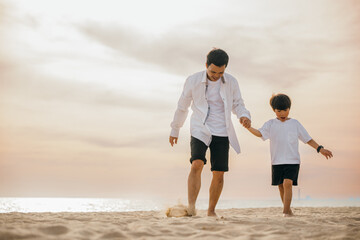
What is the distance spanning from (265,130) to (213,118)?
4.63ft

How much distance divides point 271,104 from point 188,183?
7.46ft

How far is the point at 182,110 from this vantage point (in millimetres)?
5773

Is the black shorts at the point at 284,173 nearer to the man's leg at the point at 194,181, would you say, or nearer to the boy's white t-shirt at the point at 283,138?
the boy's white t-shirt at the point at 283,138

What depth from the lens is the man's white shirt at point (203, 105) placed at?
543 cm

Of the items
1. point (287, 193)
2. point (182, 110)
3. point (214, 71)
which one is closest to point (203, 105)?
point (182, 110)

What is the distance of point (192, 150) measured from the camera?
5.40 metres

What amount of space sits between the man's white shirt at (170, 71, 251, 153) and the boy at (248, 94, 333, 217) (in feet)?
2.49

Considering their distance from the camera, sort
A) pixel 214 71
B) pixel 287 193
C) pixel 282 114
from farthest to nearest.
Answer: pixel 282 114 → pixel 287 193 → pixel 214 71

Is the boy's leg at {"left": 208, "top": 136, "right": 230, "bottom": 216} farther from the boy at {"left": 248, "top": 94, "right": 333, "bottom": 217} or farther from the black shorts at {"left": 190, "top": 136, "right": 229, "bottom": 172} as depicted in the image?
the boy at {"left": 248, "top": 94, "right": 333, "bottom": 217}

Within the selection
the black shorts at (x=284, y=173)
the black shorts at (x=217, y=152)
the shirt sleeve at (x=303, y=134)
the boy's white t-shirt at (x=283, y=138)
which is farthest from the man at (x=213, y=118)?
the shirt sleeve at (x=303, y=134)

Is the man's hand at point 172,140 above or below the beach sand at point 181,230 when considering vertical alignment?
above

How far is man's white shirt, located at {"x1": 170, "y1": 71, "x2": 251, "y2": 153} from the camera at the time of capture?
17.8 feet

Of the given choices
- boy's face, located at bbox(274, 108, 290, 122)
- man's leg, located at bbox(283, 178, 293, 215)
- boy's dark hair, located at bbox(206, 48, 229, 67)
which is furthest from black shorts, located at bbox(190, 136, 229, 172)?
boy's face, located at bbox(274, 108, 290, 122)

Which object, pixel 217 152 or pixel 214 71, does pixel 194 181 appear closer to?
pixel 217 152
